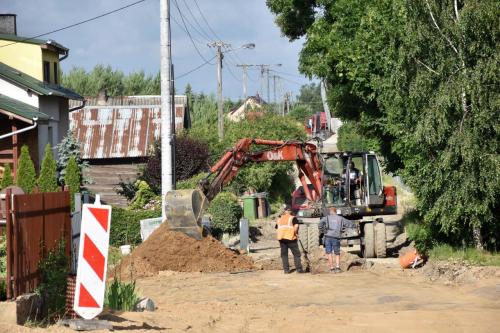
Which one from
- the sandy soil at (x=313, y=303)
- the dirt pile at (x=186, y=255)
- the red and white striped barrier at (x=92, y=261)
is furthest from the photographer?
the dirt pile at (x=186, y=255)

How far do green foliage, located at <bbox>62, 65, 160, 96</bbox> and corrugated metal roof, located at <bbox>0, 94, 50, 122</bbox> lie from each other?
53.6 meters

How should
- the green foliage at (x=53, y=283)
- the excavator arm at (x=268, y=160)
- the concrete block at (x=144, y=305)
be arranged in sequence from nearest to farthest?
the green foliage at (x=53, y=283), the concrete block at (x=144, y=305), the excavator arm at (x=268, y=160)

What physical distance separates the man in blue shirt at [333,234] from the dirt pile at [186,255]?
8.30ft

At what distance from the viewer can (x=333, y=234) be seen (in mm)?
22406

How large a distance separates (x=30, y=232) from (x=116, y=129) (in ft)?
119

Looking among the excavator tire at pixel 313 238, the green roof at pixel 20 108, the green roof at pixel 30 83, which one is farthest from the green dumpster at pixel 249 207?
the excavator tire at pixel 313 238

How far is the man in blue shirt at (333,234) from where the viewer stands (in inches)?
883

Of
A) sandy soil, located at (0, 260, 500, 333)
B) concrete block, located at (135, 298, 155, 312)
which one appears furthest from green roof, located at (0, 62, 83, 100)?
concrete block, located at (135, 298, 155, 312)

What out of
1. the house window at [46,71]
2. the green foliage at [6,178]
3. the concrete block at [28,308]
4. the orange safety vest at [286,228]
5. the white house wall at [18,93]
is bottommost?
the concrete block at [28,308]

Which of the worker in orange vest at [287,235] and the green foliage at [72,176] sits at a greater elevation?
the green foliage at [72,176]

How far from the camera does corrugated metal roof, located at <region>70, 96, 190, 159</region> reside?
151 ft

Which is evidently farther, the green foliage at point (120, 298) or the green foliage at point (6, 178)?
the green foliage at point (6, 178)

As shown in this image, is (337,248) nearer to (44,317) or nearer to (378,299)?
(378,299)

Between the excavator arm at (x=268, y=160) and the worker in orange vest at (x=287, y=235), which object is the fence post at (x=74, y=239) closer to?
the excavator arm at (x=268, y=160)
